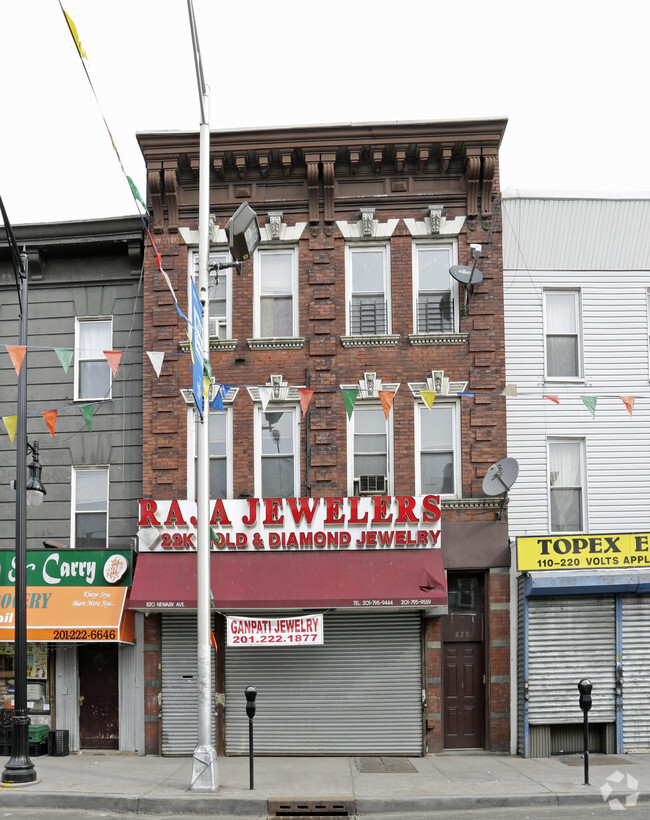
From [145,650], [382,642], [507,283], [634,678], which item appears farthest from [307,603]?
[507,283]

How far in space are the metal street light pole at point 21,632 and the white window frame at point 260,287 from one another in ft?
15.3

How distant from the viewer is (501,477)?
16.1 meters

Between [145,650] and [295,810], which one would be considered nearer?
[295,810]

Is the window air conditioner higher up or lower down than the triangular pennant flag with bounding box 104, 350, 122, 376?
lower down

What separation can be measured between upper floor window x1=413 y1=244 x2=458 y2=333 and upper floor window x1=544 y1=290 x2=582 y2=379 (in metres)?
1.95

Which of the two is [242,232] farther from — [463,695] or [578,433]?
[463,695]

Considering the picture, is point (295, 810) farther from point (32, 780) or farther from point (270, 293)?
point (270, 293)

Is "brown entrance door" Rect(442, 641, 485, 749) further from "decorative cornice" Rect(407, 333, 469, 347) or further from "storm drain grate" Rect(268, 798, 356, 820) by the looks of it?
"decorative cornice" Rect(407, 333, 469, 347)

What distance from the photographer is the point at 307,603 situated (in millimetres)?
15781

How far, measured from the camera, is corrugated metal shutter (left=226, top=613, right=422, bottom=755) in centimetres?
1627

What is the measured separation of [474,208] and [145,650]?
10.4 m

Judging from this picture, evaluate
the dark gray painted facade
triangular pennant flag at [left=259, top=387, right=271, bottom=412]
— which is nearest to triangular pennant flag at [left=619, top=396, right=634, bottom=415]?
triangular pennant flag at [left=259, top=387, right=271, bottom=412]

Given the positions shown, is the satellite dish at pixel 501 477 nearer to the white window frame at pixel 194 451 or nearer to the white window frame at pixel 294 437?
the white window frame at pixel 294 437

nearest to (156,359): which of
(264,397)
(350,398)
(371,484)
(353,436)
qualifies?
(264,397)
